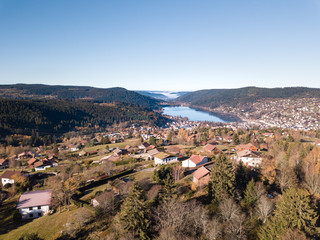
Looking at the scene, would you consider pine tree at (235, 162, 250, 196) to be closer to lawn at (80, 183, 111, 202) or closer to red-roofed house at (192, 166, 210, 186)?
red-roofed house at (192, 166, 210, 186)

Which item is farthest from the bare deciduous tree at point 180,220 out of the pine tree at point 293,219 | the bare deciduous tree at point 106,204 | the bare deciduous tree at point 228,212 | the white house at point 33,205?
the white house at point 33,205

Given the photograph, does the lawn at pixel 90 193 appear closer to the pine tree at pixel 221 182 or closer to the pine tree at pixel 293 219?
the pine tree at pixel 221 182

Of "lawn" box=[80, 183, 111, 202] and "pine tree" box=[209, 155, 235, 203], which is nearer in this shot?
"pine tree" box=[209, 155, 235, 203]

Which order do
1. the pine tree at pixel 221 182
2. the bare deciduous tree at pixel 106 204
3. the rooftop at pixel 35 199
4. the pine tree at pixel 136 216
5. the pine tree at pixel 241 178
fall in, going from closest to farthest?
the pine tree at pixel 136 216
the bare deciduous tree at pixel 106 204
the pine tree at pixel 221 182
the rooftop at pixel 35 199
the pine tree at pixel 241 178

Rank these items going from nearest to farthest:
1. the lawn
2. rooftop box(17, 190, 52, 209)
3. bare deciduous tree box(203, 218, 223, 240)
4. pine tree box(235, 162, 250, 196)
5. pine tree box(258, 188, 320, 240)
A: bare deciduous tree box(203, 218, 223, 240) → pine tree box(258, 188, 320, 240) → rooftop box(17, 190, 52, 209) → the lawn → pine tree box(235, 162, 250, 196)

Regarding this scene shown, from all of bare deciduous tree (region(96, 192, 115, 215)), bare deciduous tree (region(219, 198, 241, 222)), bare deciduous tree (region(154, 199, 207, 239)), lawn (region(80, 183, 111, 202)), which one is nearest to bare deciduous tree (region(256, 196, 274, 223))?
bare deciduous tree (region(219, 198, 241, 222))

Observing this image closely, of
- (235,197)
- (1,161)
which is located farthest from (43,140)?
(235,197)
